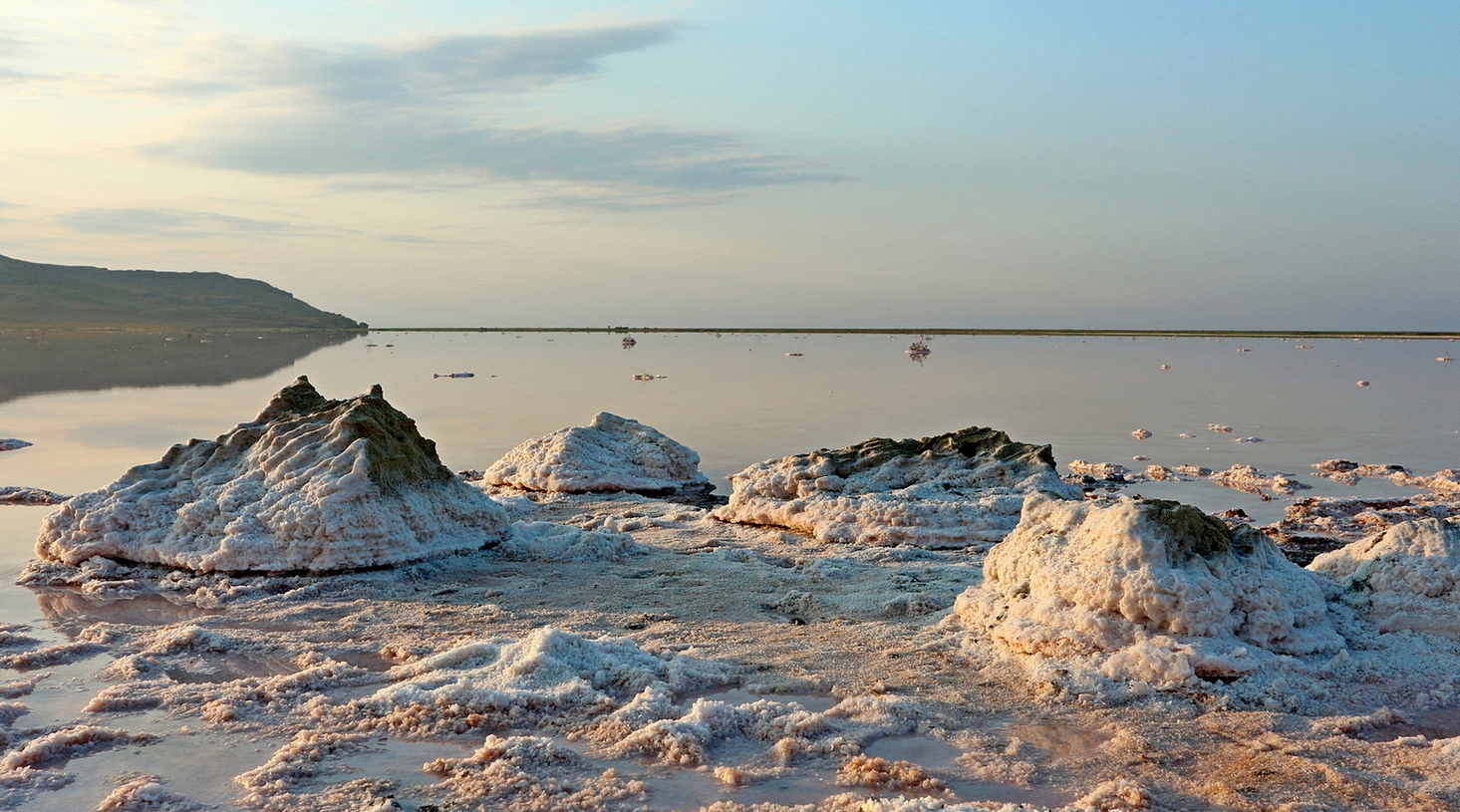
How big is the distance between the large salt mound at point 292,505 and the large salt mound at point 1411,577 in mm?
6881

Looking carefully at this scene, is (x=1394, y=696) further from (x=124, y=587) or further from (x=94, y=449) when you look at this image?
(x=94, y=449)

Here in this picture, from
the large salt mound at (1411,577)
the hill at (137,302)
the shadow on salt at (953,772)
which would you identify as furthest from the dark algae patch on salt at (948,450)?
the hill at (137,302)

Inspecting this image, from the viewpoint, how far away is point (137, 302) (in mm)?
155875

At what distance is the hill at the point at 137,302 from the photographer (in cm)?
13712

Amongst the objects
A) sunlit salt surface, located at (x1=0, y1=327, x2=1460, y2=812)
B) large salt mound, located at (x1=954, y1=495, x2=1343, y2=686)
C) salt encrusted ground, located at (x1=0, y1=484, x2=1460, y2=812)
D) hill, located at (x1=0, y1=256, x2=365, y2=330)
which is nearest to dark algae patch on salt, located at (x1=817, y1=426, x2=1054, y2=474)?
sunlit salt surface, located at (x1=0, y1=327, x2=1460, y2=812)

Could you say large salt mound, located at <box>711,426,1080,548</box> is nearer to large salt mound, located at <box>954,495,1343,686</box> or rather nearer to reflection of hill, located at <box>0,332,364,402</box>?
large salt mound, located at <box>954,495,1343,686</box>

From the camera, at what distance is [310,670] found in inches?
214

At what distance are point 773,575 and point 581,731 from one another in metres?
3.44

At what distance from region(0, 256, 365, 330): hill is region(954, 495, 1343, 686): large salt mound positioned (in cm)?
13870

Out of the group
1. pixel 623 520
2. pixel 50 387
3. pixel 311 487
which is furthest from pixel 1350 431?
pixel 50 387

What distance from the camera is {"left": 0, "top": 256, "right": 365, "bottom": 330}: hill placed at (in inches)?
5399

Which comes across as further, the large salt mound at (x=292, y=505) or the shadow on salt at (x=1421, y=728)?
the large salt mound at (x=292, y=505)

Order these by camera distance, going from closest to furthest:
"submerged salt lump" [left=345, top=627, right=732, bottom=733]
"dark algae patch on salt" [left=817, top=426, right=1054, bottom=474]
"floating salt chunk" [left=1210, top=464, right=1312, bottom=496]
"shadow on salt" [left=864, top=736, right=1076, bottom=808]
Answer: "shadow on salt" [left=864, top=736, right=1076, bottom=808]
"submerged salt lump" [left=345, top=627, right=732, bottom=733]
"dark algae patch on salt" [left=817, top=426, right=1054, bottom=474]
"floating salt chunk" [left=1210, top=464, right=1312, bottom=496]

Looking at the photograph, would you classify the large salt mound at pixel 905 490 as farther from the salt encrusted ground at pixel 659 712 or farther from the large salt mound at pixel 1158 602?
the large salt mound at pixel 1158 602
